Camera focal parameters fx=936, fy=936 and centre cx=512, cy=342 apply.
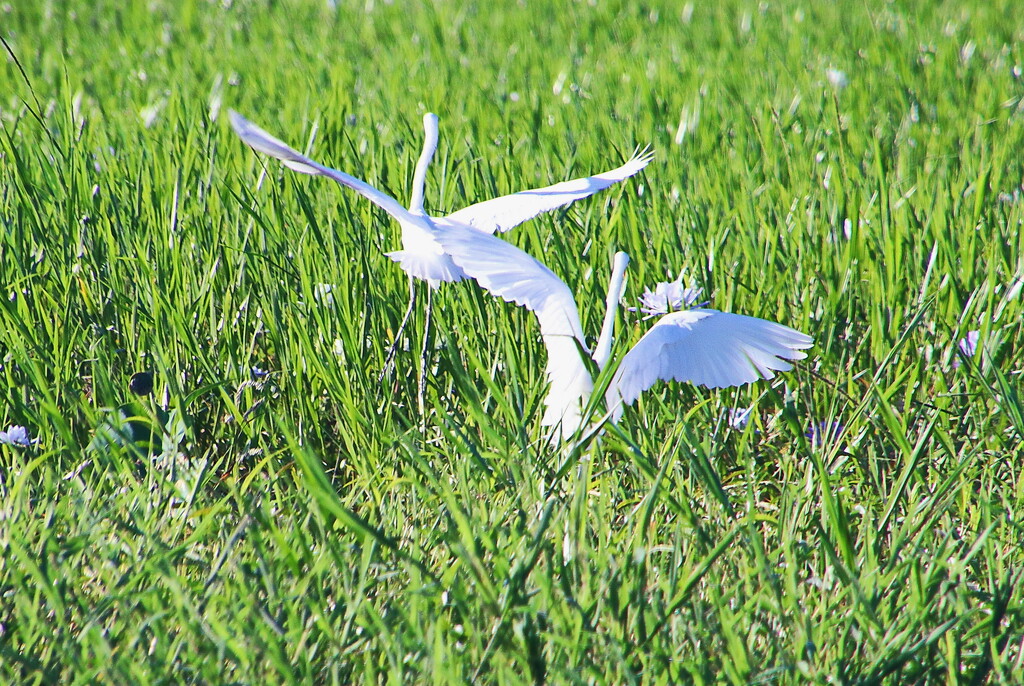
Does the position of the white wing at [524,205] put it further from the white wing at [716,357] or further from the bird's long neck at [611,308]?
the white wing at [716,357]

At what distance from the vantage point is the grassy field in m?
1.04

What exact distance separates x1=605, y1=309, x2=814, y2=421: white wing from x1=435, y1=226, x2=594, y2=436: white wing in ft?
0.18

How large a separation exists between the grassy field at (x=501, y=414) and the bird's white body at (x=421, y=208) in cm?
16

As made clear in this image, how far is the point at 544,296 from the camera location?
1227mm

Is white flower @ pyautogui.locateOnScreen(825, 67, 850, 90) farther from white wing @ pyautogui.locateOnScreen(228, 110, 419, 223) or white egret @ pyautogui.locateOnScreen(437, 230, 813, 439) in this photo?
white wing @ pyautogui.locateOnScreen(228, 110, 419, 223)

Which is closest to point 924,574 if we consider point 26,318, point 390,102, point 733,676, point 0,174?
point 733,676

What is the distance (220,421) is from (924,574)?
1096mm

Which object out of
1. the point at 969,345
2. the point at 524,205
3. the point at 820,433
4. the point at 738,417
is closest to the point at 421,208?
the point at 524,205

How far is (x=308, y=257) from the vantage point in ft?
5.85

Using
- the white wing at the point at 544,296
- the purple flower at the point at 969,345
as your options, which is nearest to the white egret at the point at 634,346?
the white wing at the point at 544,296

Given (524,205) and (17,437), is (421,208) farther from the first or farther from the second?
(17,437)

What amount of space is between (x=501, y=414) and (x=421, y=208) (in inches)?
14.2

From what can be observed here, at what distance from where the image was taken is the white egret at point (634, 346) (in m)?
1.19

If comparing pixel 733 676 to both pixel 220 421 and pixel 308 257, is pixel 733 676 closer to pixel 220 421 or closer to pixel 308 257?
pixel 220 421
